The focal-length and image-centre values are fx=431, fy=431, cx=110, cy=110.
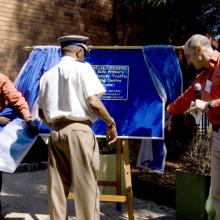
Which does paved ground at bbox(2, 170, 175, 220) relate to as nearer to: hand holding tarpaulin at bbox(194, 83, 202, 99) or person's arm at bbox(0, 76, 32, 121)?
person's arm at bbox(0, 76, 32, 121)

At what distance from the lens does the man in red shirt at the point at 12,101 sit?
4676 millimetres

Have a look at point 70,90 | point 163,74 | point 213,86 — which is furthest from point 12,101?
point 213,86

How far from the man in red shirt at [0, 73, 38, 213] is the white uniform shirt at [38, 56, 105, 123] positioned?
94 centimetres

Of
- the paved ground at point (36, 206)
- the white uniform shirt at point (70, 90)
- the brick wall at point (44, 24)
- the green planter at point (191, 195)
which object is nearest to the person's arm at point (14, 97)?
the white uniform shirt at point (70, 90)

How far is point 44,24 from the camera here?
7.89 meters

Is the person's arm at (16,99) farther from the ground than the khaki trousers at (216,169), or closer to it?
farther from the ground

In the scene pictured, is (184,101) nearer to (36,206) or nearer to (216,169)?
(216,169)

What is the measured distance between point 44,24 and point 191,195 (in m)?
4.49

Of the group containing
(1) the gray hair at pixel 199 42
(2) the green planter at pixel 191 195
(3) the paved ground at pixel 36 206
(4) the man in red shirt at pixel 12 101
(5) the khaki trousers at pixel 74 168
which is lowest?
(3) the paved ground at pixel 36 206

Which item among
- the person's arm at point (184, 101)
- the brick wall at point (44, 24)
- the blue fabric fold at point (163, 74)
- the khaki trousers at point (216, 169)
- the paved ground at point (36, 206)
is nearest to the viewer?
the khaki trousers at point (216, 169)

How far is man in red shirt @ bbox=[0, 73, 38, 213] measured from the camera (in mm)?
4676

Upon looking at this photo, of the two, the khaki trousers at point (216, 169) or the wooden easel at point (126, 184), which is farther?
the wooden easel at point (126, 184)

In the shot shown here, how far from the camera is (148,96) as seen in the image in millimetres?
4719

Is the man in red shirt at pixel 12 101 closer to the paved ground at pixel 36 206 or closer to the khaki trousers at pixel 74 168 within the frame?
the khaki trousers at pixel 74 168
